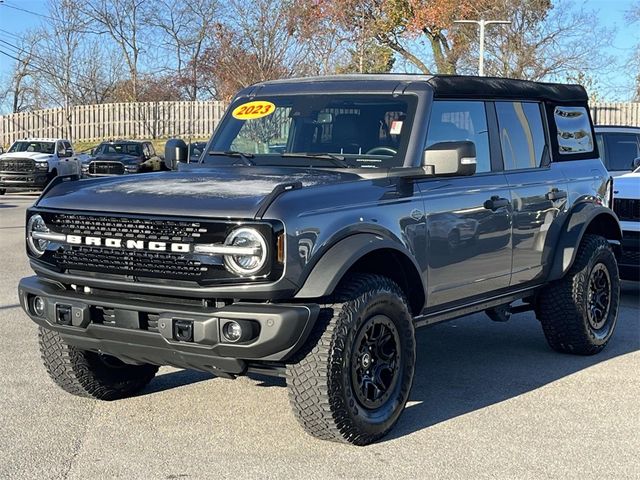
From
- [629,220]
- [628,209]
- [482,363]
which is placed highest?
[628,209]

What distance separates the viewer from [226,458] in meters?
4.74

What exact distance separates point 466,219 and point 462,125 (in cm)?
72

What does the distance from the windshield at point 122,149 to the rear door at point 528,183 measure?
24.0 meters

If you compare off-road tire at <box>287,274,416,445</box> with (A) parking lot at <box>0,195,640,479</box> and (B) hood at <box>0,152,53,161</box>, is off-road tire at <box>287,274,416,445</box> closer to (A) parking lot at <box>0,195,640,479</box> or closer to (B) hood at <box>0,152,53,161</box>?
(A) parking lot at <box>0,195,640,479</box>

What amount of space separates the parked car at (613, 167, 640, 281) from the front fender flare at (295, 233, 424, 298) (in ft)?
17.5

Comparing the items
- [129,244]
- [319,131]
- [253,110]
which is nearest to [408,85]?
[319,131]

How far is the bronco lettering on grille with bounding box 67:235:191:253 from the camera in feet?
15.0

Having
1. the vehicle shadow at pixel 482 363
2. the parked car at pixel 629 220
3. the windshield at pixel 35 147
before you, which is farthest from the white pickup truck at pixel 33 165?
the vehicle shadow at pixel 482 363

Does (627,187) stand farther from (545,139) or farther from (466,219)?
(466,219)

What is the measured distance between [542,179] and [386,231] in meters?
2.13

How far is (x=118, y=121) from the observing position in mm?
44875

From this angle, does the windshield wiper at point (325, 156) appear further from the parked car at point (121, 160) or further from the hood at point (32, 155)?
the hood at point (32, 155)

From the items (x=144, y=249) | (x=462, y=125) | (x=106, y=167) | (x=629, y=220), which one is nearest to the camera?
(x=144, y=249)

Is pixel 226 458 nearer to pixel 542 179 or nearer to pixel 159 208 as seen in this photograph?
pixel 159 208
